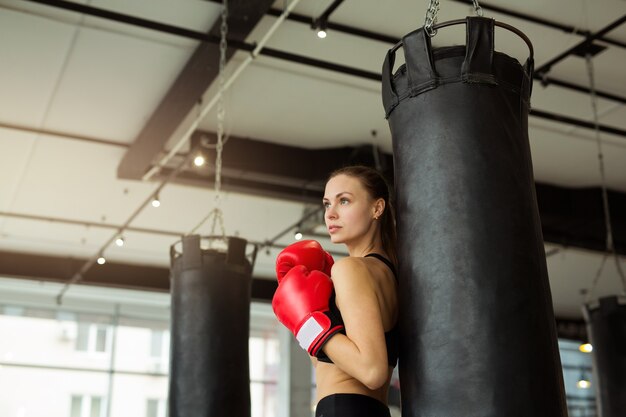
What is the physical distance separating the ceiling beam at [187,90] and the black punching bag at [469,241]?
11.9ft

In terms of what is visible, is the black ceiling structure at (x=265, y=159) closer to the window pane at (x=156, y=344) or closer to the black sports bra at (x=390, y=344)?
the window pane at (x=156, y=344)

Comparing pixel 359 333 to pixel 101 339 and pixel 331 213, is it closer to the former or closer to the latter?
pixel 331 213

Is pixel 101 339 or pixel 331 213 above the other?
pixel 101 339

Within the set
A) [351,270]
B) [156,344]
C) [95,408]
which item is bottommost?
[351,270]

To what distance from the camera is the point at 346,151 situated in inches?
321

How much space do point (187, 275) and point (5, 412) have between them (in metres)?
9.20

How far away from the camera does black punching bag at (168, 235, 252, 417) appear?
4332 millimetres

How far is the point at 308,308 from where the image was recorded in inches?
74.6

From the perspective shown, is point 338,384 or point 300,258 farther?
point 300,258

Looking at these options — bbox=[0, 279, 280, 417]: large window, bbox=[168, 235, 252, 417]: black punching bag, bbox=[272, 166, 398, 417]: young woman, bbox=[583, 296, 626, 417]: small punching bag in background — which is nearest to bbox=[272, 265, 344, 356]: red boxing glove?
bbox=[272, 166, 398, 417]: young woman

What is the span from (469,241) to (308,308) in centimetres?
44

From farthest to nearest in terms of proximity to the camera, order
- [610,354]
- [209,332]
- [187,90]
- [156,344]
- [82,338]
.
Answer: [156,344] → [82,338] → [187,90] → [610,354] → [209,332]

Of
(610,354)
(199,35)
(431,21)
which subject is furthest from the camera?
(610,354)

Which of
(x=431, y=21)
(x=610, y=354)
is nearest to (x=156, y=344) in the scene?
(x=610, y=354)
